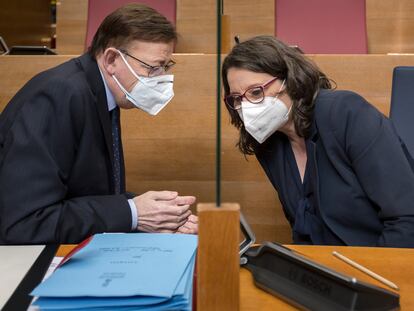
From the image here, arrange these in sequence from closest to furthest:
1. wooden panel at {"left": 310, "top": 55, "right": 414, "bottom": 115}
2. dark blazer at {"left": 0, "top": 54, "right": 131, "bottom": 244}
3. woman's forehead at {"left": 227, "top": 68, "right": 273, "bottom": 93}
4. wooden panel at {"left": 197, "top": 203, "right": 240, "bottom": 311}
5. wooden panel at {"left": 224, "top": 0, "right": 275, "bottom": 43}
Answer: wooden panel at {"left": 197, "top": 203, "right": 240, "bottom": 311}
dark blazer at {"left": 0, "top": 54, "right": 131, "bottom": 244}
woman's forehead at {"left": 227, "top": 68, "right": 273, "bottom": 93}
wooden panel at {"left": 310, "top": 55, "right": 414, "bottom": 115}
wooden panel at {"left": 224, "top": 0, "right": 275, "bottom": 43}

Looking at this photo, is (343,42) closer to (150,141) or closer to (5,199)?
(150,141)

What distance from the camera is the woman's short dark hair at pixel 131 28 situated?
3.84ft

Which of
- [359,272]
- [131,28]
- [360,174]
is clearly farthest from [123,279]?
[131,28]

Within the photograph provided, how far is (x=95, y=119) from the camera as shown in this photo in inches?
43.1

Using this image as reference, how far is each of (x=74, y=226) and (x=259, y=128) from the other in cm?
52

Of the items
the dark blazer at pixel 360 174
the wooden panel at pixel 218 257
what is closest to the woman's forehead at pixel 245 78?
the dark blazer at pixel 360 174

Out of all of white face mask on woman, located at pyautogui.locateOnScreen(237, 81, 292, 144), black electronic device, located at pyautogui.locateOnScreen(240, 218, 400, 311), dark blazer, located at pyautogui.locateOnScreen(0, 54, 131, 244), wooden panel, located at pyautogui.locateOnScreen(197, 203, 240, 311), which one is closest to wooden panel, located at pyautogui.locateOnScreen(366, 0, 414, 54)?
white face mask on woman, located at pyautogui.locateOnScreen(237, 81, 292, 144)

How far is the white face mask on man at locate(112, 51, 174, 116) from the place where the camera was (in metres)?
1.23

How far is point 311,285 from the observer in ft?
1.92

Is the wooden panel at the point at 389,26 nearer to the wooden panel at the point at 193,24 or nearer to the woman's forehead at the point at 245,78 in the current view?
the wooden panel at the point at 193,24

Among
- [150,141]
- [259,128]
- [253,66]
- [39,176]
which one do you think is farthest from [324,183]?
[150,141]

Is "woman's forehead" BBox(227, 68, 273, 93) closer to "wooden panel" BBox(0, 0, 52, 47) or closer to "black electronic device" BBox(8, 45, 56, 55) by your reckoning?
"black electronic device" BBox(8, 45, 56, 55)

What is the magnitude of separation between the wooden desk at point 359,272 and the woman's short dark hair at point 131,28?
0.59 metres

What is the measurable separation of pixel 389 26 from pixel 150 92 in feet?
4.83
